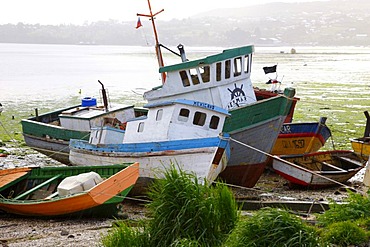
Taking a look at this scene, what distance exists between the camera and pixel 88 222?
12.4 metres

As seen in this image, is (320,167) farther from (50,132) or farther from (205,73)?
(50,132)

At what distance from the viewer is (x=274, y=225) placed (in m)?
7.64

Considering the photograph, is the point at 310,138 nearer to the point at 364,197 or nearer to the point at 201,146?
the point at 201,146

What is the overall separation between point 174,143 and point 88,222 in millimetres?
2946

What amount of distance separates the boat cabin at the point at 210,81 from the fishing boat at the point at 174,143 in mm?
1769

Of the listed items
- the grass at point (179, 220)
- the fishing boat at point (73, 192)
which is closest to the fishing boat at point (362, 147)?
the fishing boat at point (73, 192)

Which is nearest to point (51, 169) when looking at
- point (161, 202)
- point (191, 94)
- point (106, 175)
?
point (106, 175)

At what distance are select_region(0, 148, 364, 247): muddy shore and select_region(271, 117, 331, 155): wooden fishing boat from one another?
1.01 meters

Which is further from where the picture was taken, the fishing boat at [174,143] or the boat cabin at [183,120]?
the boat cabin at [183,120]

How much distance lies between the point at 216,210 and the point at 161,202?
0.84m

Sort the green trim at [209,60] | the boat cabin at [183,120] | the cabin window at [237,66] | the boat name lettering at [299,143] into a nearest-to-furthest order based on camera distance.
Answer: the boat cabin at [183,120] → the green trim at [209,60] → the cabin window at [237,66] → the boat name lettering at [299,143]

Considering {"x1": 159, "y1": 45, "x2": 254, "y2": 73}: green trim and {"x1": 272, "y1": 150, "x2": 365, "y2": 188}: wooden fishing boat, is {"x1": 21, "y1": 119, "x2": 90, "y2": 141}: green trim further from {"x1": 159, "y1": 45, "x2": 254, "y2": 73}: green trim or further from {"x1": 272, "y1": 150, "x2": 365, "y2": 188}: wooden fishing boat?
{"x1": 272, "y1": 150, "x2": 365, "y2": 188}: wooden fishing boat

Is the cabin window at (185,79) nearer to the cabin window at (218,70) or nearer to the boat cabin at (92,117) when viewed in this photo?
the cabin window at (218,70)

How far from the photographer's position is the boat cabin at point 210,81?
1638cm
